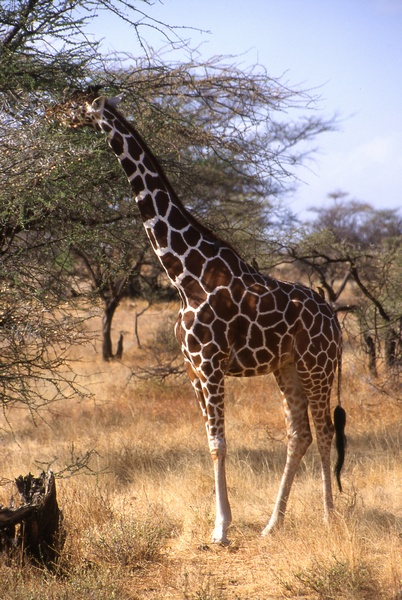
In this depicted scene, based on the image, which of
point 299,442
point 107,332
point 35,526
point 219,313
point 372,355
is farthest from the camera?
point 107,332

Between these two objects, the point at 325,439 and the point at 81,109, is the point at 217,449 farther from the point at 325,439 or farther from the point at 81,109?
the point at 81,109

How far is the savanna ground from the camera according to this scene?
15.4 ft

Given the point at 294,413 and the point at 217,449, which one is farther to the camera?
the point at 294,413

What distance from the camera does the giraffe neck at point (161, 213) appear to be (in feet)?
18.7

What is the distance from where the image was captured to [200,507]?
616 centimetres

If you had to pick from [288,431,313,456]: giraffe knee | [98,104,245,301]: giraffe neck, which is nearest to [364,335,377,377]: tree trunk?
[288,431,313,456]: giraffe knee

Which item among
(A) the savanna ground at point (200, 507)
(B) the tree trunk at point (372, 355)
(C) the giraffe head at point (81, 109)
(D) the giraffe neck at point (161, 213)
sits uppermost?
(C) the giraffe head at point (81, 109)

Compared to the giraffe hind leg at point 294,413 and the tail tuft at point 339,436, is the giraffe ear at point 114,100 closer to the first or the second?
the giraffe hind leg at point 294,413

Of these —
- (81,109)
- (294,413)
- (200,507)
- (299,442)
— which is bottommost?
(200,507)

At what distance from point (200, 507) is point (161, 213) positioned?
250 cm

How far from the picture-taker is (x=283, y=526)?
5723mm

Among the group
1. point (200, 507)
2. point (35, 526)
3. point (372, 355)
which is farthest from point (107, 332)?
point (35, 526)

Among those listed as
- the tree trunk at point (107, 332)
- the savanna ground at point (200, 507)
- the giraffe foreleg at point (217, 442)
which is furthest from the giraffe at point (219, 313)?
the tree trunk at point (107, 332)

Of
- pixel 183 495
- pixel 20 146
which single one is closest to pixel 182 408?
pixel 183 495
